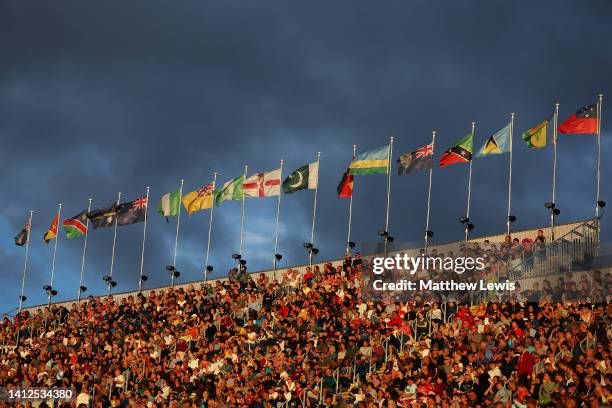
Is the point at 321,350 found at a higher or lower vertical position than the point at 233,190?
lower

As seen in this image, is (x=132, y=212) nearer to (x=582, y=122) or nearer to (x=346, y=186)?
(x=346, y=186)

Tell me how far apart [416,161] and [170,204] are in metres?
16.1

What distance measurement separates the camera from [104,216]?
191 feet

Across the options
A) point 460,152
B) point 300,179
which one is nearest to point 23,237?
point 300,179

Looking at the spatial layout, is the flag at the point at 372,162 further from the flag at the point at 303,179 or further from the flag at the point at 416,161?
the flag at the point at 303,179

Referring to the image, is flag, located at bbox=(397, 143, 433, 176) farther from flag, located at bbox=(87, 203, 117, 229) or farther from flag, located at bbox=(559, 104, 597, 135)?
flag, located at bbox=(87, 203, 117, 229)

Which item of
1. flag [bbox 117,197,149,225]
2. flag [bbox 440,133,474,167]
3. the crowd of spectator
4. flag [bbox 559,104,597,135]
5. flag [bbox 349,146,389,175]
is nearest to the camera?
the crowd of spectator

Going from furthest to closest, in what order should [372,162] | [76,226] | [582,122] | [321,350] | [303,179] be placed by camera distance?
[76,226], [303,179], [372,162], [582,122], [321,350]

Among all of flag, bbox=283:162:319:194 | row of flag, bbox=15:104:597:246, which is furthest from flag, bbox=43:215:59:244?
flag, bbox=283:162:319:194

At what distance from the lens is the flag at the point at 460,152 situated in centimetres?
4409

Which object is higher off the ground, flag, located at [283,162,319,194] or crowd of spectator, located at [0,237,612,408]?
flag, located at [283,162,319,194]

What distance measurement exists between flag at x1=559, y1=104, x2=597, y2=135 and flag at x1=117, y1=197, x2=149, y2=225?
955 inches

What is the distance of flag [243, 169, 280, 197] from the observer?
5169cm

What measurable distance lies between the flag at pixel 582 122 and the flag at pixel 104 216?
86.7 ft
